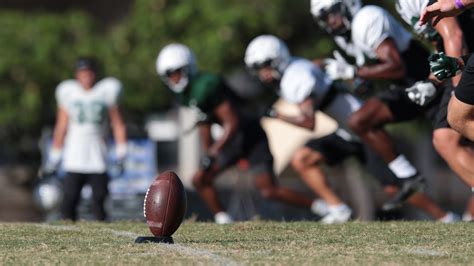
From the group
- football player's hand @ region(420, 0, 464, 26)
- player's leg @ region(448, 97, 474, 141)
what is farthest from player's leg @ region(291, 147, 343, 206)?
football player's hand @ region(420, 0, 464, 26)

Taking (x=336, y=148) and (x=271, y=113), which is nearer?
(x=271, y=113)

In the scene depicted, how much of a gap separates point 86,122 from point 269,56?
206 cm

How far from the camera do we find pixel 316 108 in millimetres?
12391

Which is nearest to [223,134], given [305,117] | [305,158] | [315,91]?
[305,158]

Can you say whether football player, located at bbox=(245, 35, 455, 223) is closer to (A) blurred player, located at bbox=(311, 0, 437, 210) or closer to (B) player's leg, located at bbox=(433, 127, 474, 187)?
(A) blurred player, located at bbox=(311, 0, 437, 210)

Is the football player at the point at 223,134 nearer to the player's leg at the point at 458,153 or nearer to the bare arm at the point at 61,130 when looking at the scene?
the bare arm at the point at 61,130

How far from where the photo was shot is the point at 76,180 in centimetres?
1315

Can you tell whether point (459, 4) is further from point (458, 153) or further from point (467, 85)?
point (458, 153)

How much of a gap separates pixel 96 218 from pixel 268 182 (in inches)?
71.9

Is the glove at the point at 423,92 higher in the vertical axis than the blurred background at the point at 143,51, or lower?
higher

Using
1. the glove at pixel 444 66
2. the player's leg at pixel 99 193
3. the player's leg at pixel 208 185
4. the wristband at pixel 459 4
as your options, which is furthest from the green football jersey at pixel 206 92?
the wristband at pixel 459 4

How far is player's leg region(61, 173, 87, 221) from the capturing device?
1298 cm

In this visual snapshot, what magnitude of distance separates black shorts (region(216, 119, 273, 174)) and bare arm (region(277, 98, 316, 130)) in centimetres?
119

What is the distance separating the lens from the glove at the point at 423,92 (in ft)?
33.2
